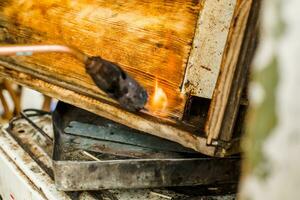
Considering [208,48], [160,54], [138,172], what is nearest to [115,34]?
[160,54]

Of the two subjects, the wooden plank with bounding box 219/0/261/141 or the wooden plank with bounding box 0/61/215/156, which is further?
the wooden plank with bounding box 0/61/215/156

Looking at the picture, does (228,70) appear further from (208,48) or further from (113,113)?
(113,113)

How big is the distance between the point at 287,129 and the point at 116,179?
83cm

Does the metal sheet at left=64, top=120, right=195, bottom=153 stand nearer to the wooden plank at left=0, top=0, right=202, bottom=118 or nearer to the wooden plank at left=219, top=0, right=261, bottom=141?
the wooden plank at left=0, top=0, right=202, bottom=118

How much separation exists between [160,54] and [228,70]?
0.27 m

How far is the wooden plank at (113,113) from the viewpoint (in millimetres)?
1053

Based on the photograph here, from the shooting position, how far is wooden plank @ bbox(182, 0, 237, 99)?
3.22 feet

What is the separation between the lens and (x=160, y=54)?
3.67 ft

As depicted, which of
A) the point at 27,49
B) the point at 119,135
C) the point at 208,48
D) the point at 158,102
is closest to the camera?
the point at 27,49

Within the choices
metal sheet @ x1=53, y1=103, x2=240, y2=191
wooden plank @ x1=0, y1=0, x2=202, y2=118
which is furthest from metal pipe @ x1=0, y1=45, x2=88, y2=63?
metal sheet @ x1=53, y1=103, x2=240, y2=191

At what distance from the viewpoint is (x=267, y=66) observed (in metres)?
0.41

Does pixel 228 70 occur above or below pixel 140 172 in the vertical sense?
above

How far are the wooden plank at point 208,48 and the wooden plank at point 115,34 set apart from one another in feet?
0.09

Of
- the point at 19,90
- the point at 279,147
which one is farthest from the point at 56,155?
the point at 19,90
